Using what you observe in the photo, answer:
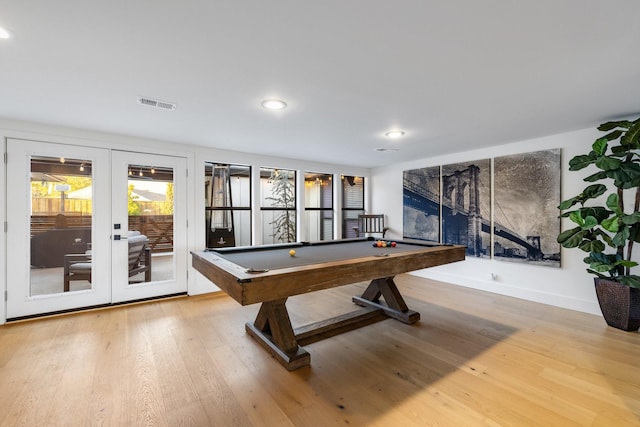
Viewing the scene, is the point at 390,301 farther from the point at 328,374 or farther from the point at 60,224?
the point at 60,224

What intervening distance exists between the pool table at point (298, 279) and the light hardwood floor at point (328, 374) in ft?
0.50

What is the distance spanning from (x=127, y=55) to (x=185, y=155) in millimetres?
2530

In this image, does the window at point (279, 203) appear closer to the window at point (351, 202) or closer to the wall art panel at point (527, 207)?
the window at point (351, 202)

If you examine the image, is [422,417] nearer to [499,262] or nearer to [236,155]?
[499,262]

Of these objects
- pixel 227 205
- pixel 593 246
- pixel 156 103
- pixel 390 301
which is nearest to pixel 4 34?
pixel 156 103

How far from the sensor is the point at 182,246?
423cm

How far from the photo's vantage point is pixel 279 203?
560 cm

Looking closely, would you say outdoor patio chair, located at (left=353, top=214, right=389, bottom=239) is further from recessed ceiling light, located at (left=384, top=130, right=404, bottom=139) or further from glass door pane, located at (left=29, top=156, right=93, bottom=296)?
Answer: glass door pane, located at (left=29, top=156, right=93, bottom=296)

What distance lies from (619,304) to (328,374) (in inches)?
125

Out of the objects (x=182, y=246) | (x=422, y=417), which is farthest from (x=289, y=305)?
(x=422, y=417)

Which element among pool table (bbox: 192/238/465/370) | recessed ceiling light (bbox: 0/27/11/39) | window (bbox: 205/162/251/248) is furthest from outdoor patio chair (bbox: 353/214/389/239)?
recessed ceiling light (bbox: 0/27/11/39)

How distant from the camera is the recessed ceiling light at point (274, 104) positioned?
262 cm

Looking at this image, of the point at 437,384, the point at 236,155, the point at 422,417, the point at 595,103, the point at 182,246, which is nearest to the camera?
the point at 422,417

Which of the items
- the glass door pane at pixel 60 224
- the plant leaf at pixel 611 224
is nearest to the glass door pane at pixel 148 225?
the glass door pane at pixel 60 224
